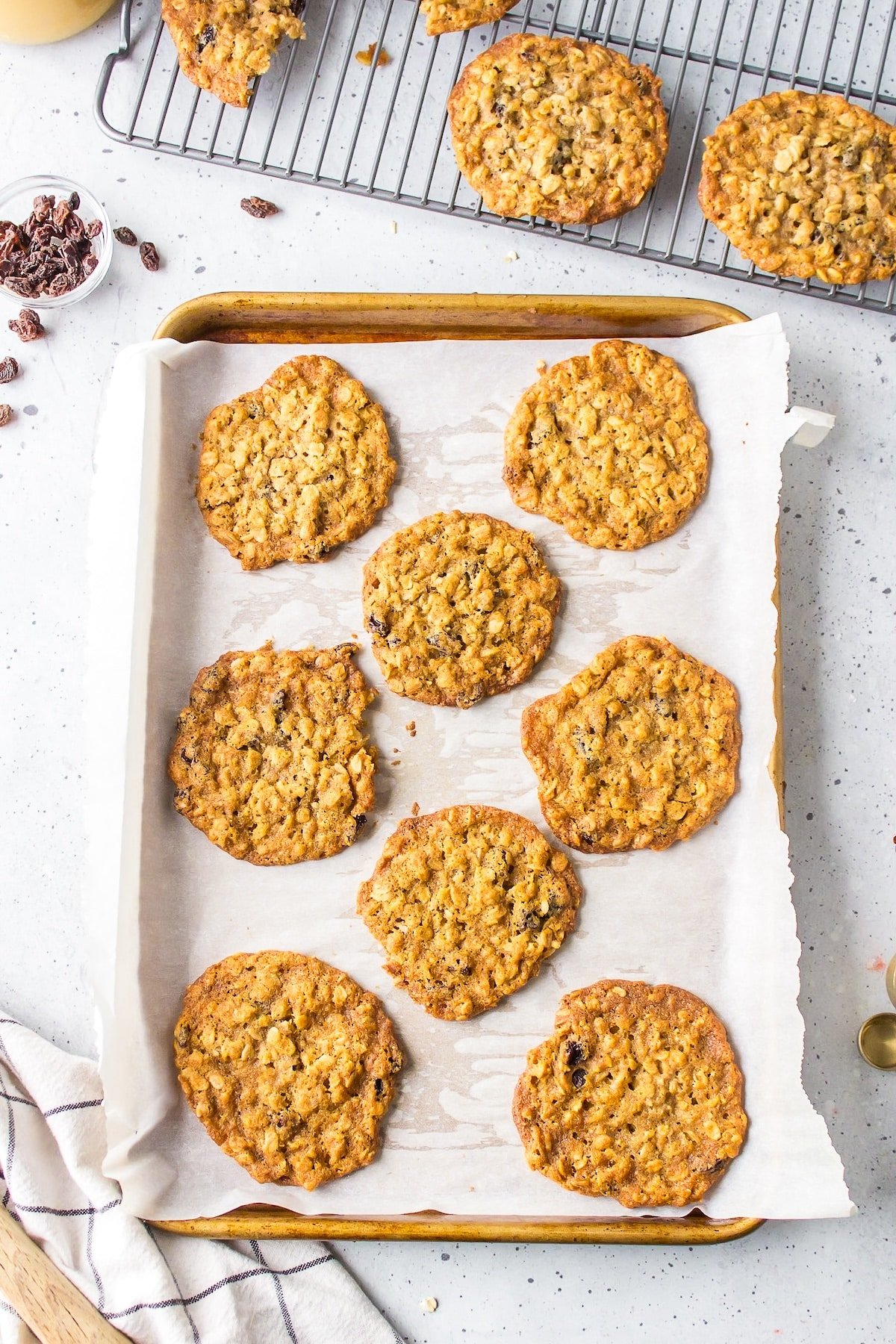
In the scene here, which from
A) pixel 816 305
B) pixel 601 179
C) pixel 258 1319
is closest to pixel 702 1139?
pixel 258 1319

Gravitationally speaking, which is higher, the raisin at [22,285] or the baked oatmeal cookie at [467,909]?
the raisin at [22,285]

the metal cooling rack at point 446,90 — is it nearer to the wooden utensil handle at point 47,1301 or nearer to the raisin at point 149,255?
the raisin at point 149,255

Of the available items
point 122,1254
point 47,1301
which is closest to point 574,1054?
point 122,1254

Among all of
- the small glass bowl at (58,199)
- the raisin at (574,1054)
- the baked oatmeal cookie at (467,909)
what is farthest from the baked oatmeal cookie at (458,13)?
the raisin at (574,1054)

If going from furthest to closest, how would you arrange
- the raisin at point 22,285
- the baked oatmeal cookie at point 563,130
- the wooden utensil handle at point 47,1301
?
the raisin at point 22,285, the baked oatmeal cookie at point 563,130, the wooden utensil handle at point 47,1301

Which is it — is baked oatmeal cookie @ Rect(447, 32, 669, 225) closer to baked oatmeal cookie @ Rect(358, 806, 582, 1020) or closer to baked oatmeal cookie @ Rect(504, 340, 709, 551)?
baked oatmeal cookie @ Rect(504, 340, 709, 551)

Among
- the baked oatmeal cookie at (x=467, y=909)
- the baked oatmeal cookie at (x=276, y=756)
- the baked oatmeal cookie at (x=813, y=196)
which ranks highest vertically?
the baked oatmeal cookie at (x=813, y=196)
